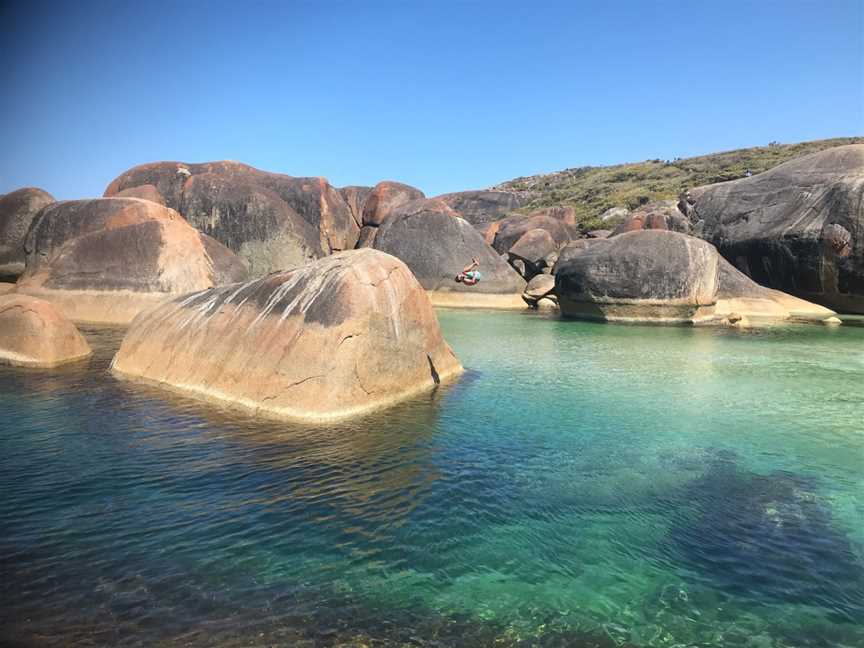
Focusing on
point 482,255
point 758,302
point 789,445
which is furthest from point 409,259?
point 789,445

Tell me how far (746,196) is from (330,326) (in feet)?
77.4

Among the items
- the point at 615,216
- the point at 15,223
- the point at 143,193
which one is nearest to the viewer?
the point at 15,223

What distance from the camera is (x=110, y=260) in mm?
15852

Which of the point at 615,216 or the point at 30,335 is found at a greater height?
the point at 615,216

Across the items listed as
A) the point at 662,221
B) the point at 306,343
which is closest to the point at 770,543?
the point at 306,343

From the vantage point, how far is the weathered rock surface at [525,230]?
32344 mm

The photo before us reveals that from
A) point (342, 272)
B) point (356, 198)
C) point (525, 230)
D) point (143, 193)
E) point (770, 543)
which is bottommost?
point (770, 543)

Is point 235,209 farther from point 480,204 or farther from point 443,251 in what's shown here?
point 480,204

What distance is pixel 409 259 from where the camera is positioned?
90.6 ft

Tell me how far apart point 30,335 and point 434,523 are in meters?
8.76

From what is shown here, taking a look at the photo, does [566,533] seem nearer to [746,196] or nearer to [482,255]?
[482,255]

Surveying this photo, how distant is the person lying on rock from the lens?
2419cm

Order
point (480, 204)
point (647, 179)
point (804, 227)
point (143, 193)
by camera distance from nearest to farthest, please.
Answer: point (804, 227) < point (143, 193) < point (480, 204) < point (647, 179)

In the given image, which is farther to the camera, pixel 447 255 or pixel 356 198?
pixel 356 198
